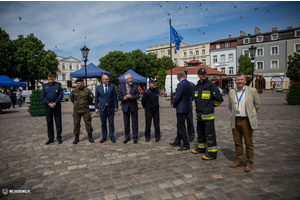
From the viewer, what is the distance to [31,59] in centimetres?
3728

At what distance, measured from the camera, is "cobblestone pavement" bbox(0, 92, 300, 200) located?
3113mm

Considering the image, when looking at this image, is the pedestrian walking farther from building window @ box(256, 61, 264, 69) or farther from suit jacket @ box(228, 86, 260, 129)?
building window @ box(256, 61, 264, 69)

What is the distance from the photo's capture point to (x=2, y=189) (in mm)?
3375

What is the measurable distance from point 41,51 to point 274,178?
4488cm

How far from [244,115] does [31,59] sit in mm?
42029

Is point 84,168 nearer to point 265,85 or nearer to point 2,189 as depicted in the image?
point 2,189

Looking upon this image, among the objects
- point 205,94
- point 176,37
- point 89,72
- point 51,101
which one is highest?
point 176,37

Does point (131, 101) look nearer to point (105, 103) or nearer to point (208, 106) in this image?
point (105, 103)

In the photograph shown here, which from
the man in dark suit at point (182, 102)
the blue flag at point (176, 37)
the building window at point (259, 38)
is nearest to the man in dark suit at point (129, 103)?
the man in dark suit at point (182, 102)

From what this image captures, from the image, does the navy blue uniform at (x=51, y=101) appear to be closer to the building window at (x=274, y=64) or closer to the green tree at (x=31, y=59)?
the green tree at (x=31, y=59)

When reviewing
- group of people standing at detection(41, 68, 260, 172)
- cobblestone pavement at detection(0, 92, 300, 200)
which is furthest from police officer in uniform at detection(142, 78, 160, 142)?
cobblestone pavement at detection(0, 92, 300, 200)

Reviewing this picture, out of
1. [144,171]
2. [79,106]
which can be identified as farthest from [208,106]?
[79,106]

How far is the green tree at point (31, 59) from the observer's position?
121ft

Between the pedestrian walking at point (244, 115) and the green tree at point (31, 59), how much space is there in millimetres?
39545
